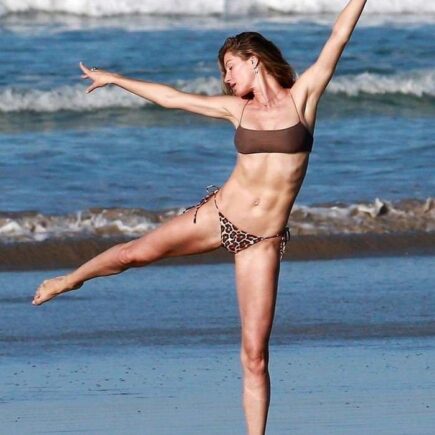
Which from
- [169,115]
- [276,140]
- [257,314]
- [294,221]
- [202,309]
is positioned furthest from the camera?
[169,115]

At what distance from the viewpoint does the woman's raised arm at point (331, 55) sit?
5895mm

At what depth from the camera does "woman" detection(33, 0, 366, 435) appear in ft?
19.4

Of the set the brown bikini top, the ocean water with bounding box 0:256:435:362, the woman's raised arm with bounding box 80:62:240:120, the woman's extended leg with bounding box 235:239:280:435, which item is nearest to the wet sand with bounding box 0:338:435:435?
the ocean water with bounding box 0:256:435:362

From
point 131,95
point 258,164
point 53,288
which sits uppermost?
point 258,164

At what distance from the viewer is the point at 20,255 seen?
33.5ft

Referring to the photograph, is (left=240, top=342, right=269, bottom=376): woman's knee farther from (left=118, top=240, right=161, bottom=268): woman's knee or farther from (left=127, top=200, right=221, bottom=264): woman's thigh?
(left=118, top=240, right=161, bottom=268): woman's knee

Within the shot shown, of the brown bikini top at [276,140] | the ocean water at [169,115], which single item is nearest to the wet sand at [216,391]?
the brown bikini top at [276,140]

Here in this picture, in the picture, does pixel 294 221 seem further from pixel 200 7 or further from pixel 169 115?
pixel 200 7

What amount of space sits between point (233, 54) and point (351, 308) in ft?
10.1

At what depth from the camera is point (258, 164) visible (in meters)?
5.95

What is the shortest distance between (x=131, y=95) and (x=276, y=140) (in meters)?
12.3

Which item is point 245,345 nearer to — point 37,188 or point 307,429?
point 307,429

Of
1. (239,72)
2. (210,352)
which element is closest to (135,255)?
(239,72)

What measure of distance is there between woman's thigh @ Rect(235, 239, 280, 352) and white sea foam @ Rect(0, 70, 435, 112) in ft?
37.5
